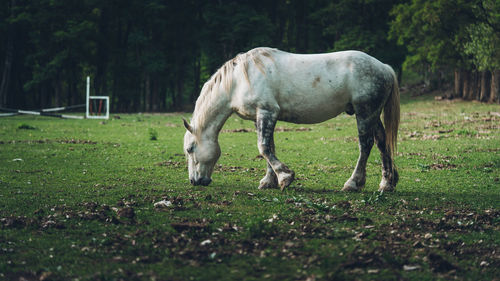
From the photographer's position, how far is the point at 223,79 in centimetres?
945

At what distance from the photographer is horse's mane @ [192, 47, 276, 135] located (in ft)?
30.5

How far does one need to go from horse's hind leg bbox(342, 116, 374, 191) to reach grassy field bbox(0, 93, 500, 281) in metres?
0.26

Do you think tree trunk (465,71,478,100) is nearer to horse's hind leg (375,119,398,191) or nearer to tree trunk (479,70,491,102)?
tree trunk (479,70,491,102)

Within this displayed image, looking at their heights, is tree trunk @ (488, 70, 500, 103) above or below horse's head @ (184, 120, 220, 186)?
above

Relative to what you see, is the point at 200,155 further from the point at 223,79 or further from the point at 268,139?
the point at 223,79

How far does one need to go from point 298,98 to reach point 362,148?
4.90 feet

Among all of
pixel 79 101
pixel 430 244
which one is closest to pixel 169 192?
pixel 430 244

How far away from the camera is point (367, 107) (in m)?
8.96

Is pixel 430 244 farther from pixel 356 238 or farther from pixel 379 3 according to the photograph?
pixel 379 3

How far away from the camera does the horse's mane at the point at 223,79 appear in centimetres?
928

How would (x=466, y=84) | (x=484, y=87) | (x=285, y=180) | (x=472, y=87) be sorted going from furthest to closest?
(x=466, y=84), (x=472, y=87), (x=484, y=87), (x=285, y=180)

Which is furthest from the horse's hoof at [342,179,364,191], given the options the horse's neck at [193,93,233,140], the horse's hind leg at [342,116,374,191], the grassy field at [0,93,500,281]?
the horse's neck at [193,93,233,140]

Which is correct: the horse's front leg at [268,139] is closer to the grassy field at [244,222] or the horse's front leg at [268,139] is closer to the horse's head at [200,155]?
the grassy field at [244,222]

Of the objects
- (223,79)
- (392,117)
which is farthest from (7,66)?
(392,117)
